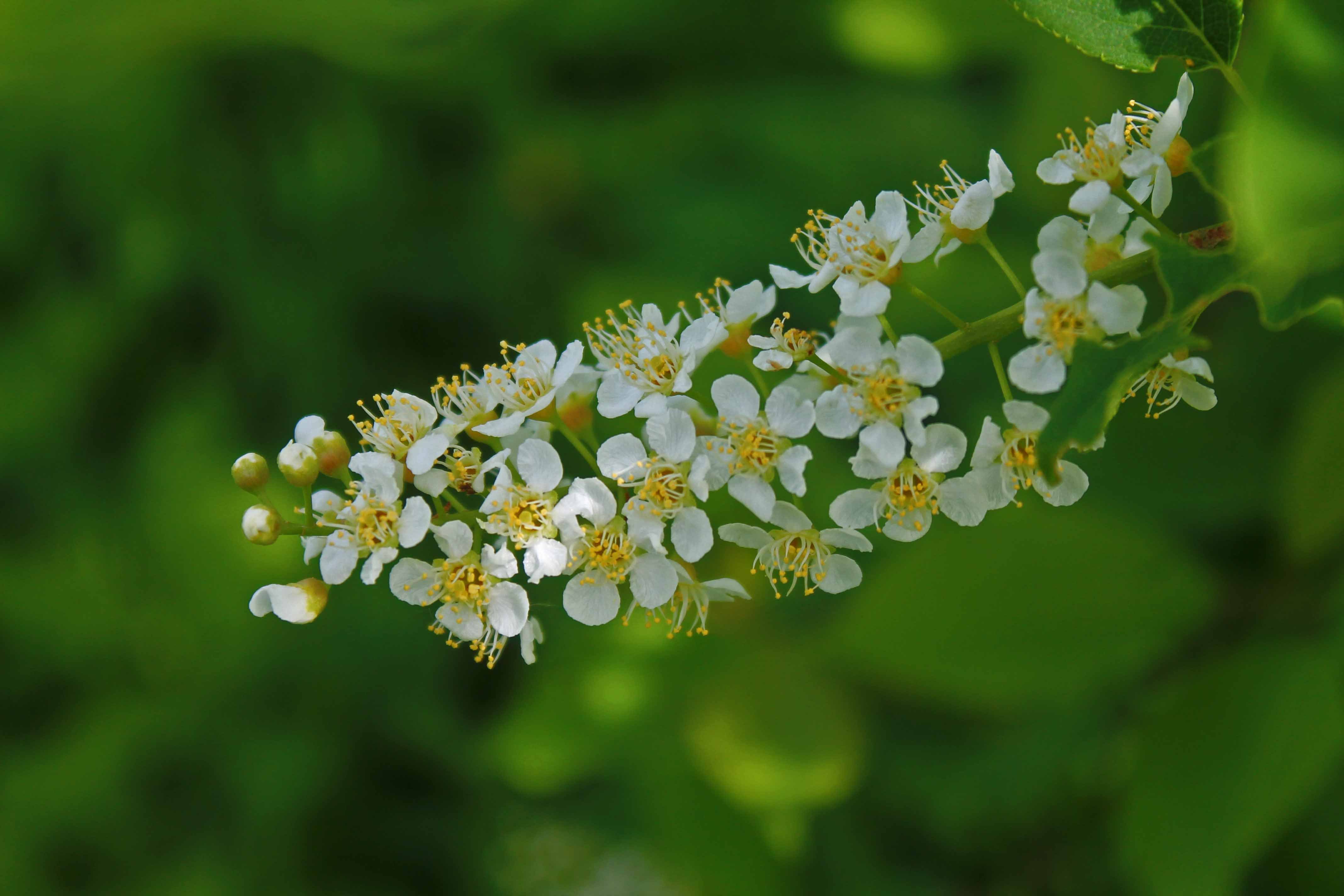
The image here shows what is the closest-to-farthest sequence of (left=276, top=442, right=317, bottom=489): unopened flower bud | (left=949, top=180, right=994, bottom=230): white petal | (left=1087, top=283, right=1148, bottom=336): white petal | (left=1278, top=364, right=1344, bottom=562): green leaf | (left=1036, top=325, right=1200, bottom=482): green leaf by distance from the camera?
1. (left=1036, top=325, right=1200, bottom=482): green leaf
2. (left=1087, top=283, right=1148, bottom=336): white petal
3. (left=949, top=180, right=994, bottom=230): white petal
4. (left=276, top=442, right=317, bottom=489): unopened flower bud
5. (left=1278, top=364, right=1344, bottom=562): green leaf

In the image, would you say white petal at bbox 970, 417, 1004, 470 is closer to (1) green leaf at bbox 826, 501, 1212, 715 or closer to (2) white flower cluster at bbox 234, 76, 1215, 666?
(2) white flower cluster at bbox 234, 76, 1215, 666

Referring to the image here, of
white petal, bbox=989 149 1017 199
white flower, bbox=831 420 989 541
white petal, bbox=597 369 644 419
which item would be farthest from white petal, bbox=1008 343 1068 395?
white petal, bbox=597 369 644 419

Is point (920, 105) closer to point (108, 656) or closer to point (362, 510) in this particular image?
point (362, 510)

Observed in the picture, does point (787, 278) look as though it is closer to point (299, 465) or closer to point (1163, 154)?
point (1163, 154)

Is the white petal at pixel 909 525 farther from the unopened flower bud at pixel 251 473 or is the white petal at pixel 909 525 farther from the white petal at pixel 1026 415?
the unopened flower bud at pixel 251 473

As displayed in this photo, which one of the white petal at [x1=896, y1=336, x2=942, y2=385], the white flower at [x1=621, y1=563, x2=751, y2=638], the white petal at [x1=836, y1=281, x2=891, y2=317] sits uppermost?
the white petal at [x1=836, y1=281, x2=891, y2=317]

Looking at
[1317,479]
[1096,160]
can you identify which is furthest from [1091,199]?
[1317,479]

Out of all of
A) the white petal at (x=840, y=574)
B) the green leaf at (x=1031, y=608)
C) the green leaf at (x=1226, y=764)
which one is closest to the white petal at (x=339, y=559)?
the white petal at (x=840, y=574)
